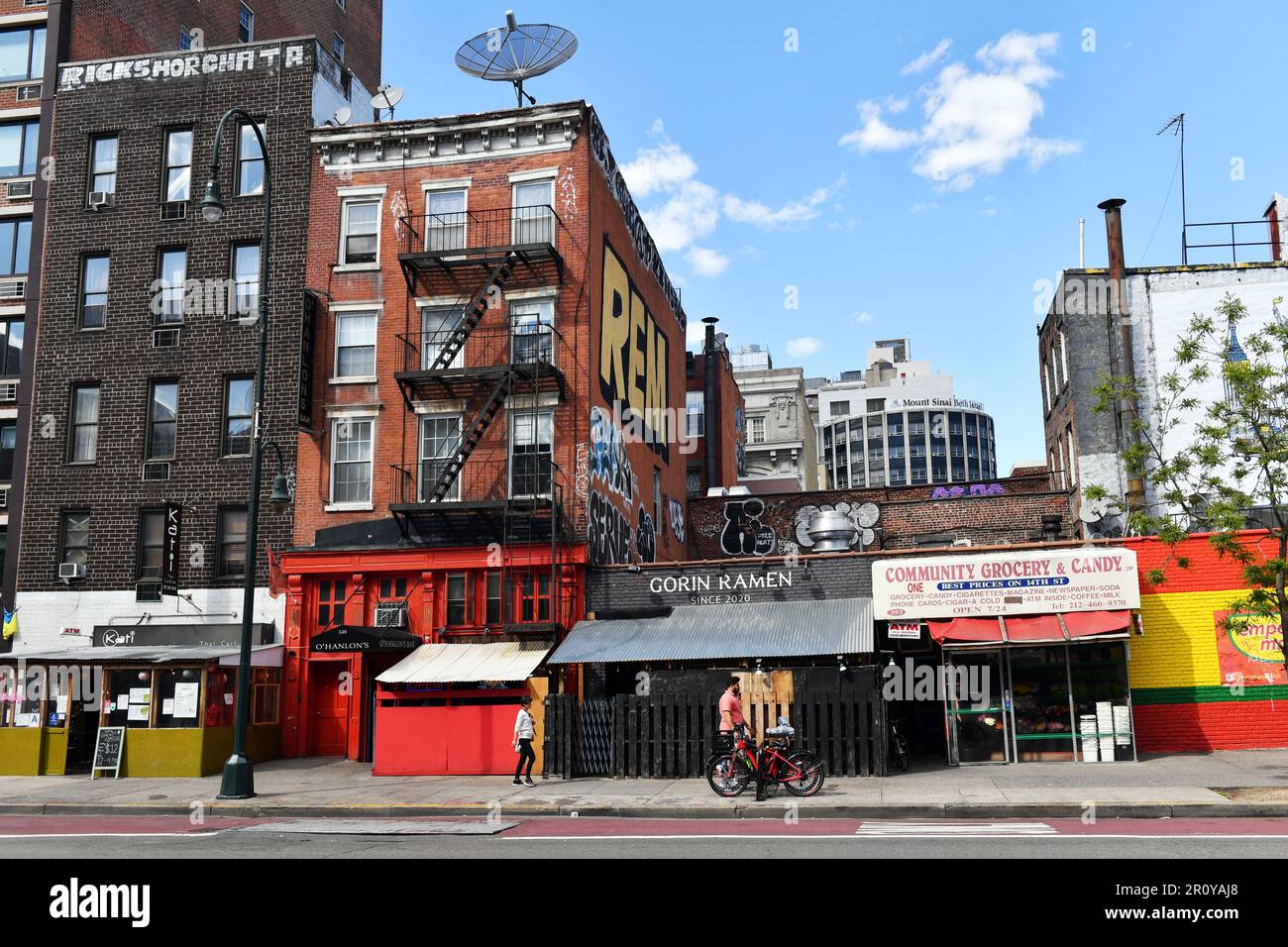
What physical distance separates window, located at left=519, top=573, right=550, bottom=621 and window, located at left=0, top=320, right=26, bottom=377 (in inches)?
677

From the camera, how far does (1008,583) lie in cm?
2306

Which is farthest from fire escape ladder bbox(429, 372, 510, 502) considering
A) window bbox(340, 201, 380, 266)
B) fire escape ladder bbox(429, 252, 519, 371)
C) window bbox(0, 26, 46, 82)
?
window bbox(0, 26, 46, 82)

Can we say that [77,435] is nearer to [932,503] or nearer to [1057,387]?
[932,503]

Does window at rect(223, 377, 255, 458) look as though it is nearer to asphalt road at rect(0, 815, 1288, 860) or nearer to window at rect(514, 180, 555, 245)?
window at rect(514, 180, 555, 245)

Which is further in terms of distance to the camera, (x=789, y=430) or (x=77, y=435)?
(x=789, y=430)

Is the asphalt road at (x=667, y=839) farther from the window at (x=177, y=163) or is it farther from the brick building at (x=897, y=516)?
the brick building at (x=897, y=516)

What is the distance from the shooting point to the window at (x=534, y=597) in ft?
86.2

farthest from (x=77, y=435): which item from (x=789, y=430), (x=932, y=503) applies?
(x=789, y=430)

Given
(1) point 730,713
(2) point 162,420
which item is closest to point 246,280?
(2) point 162,420

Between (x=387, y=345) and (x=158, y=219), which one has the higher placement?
(x=158, y=219)

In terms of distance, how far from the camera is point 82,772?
25062mm

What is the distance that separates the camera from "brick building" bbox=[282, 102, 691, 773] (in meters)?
26.5

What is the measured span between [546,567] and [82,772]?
1161 centimetres

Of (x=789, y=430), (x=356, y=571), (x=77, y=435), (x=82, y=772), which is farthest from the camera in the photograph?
(x=789, y=430)
